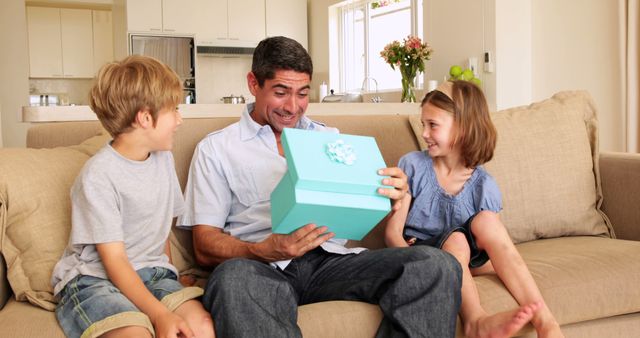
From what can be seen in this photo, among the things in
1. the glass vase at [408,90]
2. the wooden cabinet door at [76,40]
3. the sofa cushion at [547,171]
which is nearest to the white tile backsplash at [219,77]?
the wooden cabinet door at [76,40]

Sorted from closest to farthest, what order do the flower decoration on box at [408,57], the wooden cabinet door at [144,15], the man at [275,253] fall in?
the man at [275,253]
the flower decoration on box at [408,57]
the wooden cabinet door at [144,15]

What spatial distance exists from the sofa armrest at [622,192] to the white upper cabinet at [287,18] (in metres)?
5.43

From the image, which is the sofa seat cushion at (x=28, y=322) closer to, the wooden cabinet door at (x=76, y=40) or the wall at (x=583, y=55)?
the wall at (x=583, y=55)

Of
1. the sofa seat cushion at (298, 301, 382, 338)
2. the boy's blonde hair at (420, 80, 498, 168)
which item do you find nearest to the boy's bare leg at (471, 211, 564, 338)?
the boy's blonde hair at (420, 80, 498, 168)

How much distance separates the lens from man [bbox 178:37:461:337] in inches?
55.1

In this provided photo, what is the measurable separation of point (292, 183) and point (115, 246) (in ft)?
1.36

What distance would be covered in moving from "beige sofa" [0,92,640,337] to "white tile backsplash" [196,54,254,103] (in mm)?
5306

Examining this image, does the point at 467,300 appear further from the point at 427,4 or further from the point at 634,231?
the point at 427,4

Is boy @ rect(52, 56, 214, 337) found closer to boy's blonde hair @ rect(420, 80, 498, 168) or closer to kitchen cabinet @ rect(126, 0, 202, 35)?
boy's blonde hair @ rect(420, 80, 498, 168)

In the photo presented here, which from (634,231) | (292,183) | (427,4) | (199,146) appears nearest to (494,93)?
(427,4)

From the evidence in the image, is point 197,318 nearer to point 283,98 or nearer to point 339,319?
point 339,319

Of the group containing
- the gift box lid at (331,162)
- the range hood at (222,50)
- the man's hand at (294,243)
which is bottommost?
the man's hand at (294,243)

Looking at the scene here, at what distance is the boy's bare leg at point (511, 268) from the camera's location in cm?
155

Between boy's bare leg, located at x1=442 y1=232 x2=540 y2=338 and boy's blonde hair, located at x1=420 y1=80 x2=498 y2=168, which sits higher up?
boy's blonde hair, located at x1=420 y1=80 x2=498 y2=168
